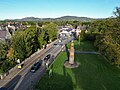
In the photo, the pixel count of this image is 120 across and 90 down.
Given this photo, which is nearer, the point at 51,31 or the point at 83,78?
the point at 83,78

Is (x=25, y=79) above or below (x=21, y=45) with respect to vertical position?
below

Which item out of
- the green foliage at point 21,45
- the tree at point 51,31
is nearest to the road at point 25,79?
the green foliage at point 21,45

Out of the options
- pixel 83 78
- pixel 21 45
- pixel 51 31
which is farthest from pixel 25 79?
pixel 51 31

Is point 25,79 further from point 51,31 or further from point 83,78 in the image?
point 51,31

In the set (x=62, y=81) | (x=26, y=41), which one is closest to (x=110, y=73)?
(x=62, y=81)

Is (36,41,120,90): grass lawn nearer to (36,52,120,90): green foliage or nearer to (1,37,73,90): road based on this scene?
(36,52,120,90): green foliage

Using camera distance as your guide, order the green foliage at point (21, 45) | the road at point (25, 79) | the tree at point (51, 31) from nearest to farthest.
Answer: the road at point (25, 79) < the green foliage at point (21, 45) < the tree at point (51, 31)

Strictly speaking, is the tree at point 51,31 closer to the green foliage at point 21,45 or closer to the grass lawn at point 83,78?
the green foliage at point 21,45

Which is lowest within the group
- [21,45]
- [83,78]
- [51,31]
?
[83,78]

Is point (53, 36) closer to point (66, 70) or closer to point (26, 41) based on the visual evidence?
point (26, 41)
